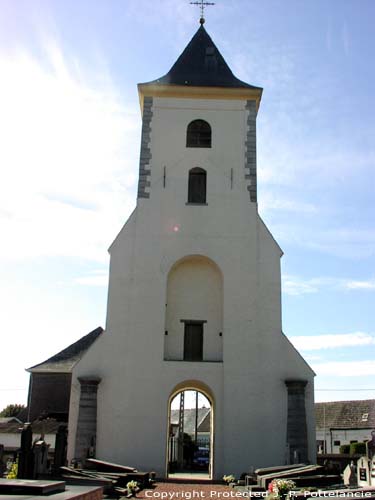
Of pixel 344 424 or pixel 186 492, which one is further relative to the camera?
pixel 344 424

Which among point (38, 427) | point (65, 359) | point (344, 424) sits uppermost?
point (65, 359)

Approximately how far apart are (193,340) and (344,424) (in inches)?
1071

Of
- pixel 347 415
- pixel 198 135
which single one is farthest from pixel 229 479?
pixel 347 415

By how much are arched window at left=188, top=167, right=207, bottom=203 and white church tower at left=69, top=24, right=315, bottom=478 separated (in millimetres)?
42

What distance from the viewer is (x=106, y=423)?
63.2ft

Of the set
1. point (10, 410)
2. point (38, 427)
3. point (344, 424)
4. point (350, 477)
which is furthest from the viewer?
point (10, 410)

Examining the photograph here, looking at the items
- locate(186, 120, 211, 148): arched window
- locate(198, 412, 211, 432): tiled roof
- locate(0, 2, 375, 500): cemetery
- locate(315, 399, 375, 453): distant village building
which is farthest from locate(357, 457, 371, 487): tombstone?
locate(198, 412, 211, 432): tiled roof

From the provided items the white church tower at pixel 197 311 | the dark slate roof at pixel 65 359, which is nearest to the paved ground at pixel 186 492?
the white church tower at pixel 197 311

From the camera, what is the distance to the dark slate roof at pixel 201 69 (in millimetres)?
23922

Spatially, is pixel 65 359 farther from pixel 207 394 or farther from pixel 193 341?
pixel 193 341

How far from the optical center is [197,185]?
2247 centimetres

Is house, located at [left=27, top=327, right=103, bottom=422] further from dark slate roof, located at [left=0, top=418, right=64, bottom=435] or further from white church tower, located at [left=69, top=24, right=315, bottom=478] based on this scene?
white church tower, located at [left=69, top=24, right=315, bottom=478]

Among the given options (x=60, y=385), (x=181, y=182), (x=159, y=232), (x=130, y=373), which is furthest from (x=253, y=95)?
(x=60, y=385)

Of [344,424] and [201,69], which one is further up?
[201,69]
